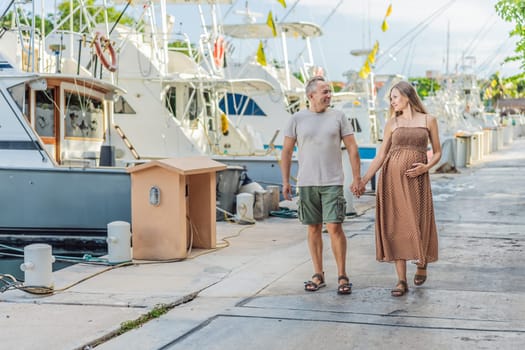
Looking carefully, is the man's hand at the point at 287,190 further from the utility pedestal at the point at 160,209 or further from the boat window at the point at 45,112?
the boat window at the point at 45,112

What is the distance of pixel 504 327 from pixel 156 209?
14.9ft

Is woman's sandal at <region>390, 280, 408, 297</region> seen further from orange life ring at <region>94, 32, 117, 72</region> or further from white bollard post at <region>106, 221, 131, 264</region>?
orange life ring at <region>94, 32, 117, 72</region>

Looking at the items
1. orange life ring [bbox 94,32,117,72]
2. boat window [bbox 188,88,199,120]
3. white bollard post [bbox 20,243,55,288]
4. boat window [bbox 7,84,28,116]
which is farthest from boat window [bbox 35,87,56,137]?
boat window [bbox 188,88,199,120]

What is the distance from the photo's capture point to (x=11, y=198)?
13336 mm

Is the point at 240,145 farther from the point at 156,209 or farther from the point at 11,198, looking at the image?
the point at 156,209

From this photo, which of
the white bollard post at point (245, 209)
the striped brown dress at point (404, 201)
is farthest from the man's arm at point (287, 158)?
the white bollard post at point (245, 209)

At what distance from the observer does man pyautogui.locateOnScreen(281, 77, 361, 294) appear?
717 centimetres

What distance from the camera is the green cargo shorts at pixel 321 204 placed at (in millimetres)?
7152

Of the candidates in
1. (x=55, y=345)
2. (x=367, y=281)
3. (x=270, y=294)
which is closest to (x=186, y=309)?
(x=270, y=294)

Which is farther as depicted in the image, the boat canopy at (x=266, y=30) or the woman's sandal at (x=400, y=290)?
the boat canopy at (x=266, y=30)

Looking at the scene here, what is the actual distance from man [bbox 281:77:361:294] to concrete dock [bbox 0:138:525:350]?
548 mm

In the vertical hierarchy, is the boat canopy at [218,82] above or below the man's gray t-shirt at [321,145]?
above

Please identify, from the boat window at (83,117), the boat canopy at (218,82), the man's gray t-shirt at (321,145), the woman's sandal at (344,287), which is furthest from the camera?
the boat canopy at (218,82)

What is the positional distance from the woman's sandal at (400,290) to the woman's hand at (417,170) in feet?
2.98
